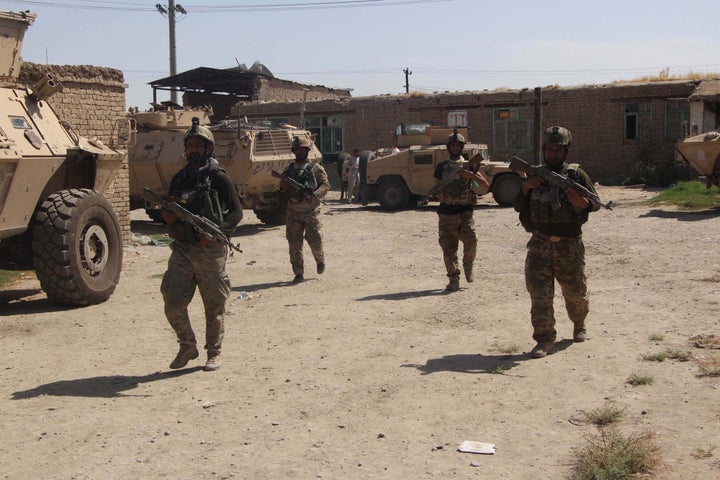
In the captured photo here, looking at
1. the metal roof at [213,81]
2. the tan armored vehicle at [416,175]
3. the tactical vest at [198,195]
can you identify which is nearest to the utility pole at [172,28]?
the metal roof at [213,81]

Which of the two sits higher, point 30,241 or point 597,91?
point 597,91

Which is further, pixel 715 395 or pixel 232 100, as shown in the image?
pixel 232 100

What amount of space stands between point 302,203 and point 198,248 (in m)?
4.04

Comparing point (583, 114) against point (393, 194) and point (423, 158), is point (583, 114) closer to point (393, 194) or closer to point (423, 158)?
point (423, 158)

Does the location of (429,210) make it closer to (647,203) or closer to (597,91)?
(647,203)

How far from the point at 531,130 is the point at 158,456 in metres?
24.7

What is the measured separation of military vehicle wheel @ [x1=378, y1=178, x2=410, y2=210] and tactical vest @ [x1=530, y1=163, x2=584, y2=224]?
13.8 metres

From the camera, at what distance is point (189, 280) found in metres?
5.96

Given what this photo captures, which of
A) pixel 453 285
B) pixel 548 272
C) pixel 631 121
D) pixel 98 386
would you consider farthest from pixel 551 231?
pixel 631 121

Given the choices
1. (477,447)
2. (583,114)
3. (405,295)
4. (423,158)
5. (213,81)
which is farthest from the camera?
(213,81)

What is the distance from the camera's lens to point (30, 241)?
887 cm

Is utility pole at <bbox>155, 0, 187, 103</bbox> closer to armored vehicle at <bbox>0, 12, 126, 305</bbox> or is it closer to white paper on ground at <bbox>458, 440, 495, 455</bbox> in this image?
armored vehicle at <bbox>0, 12, 126, 305</bbox>

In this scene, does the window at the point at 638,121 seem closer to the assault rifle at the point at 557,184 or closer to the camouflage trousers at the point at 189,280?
the assault rifle at the point at 557,184

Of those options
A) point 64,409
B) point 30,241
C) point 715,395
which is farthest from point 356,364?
point 30,241
